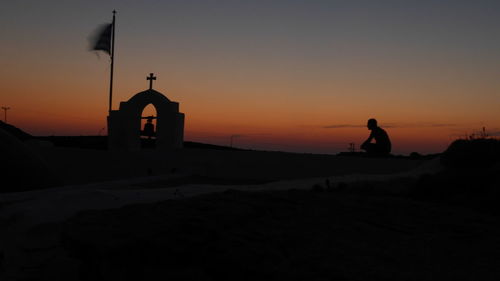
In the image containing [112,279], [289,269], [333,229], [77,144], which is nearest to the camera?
[289,269]

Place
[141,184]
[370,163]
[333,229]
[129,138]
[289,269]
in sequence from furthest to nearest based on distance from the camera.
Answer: [129,138], [370,163], [141,184], [333,229], [289,269]

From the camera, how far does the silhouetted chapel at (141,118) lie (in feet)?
47.9

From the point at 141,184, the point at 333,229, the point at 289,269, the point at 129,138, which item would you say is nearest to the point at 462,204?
the point at 333,229

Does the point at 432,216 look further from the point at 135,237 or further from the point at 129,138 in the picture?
the point at 129,138

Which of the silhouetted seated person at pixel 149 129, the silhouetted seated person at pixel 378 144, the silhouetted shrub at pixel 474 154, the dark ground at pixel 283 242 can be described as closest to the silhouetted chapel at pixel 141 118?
the silhouetted seated person at pixel 149 129

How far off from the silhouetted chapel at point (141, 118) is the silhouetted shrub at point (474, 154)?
9.81m

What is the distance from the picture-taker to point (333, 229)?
227 centimetres

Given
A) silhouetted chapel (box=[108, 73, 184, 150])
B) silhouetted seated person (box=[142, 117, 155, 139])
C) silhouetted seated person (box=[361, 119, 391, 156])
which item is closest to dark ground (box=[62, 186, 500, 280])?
silhouetted seated person (box=[361, 119, 391, 156])

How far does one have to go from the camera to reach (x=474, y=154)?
5.80 m

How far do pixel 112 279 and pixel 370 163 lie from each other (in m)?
8.72

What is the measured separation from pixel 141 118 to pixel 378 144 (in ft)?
25.5

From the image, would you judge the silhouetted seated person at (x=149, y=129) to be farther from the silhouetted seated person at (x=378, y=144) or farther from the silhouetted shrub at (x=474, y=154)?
the silhouetted shrub at (x=474, y=154)

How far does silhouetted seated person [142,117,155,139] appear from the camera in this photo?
15.8 m

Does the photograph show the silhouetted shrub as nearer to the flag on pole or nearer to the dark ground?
the dark ground
